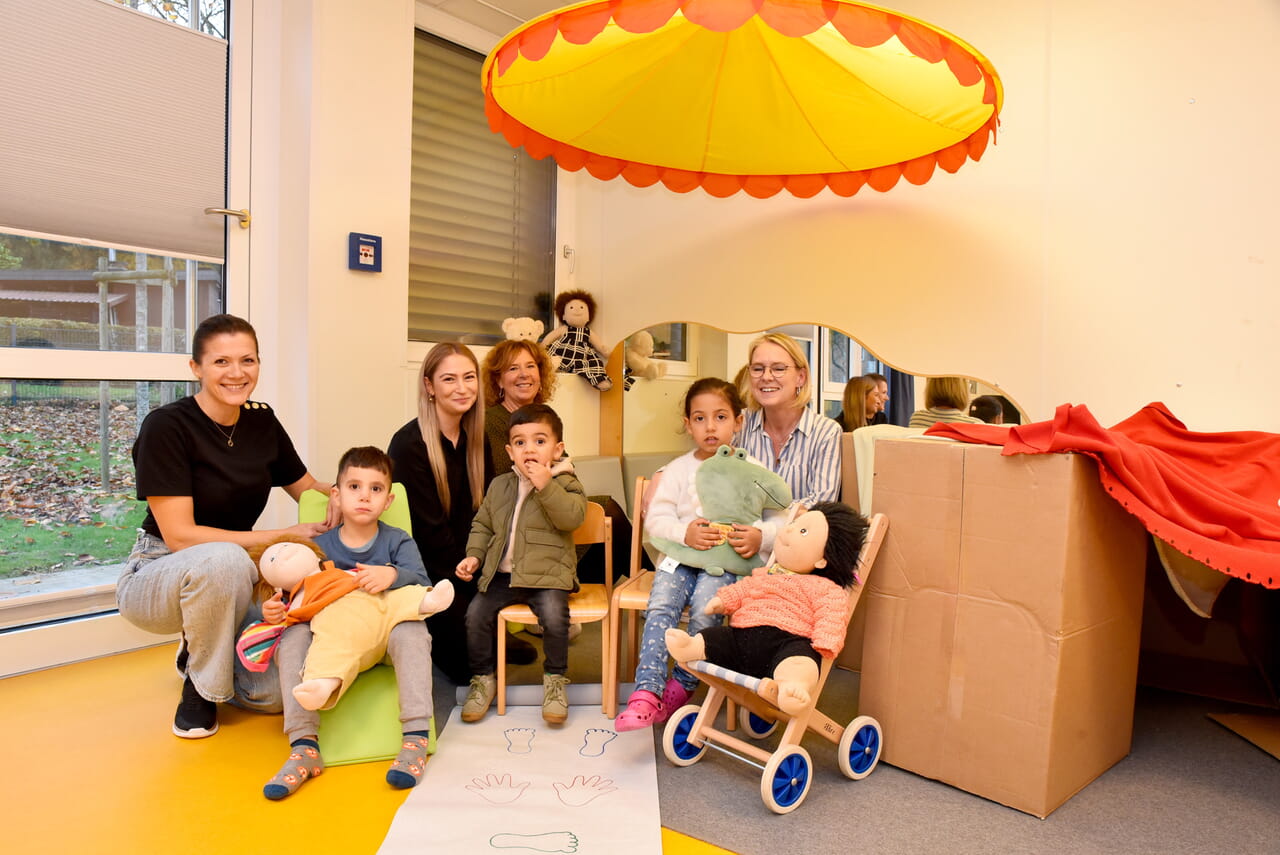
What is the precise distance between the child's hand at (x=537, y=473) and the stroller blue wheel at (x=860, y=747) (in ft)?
3.68

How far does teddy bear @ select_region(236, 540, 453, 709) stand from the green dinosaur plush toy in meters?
0.76

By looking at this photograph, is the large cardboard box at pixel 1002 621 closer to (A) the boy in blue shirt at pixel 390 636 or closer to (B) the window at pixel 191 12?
(A) the boy in blue shirt at pixel 390 636

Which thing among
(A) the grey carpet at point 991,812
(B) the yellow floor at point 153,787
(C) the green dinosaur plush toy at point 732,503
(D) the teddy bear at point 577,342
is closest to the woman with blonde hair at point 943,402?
(C) the green dinosaur plush toy at point 732,503

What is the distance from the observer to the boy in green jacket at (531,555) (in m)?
2.54

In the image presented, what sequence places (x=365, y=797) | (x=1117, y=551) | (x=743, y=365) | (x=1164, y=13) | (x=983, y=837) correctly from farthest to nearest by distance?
(x=743, y=365)
(x=1164, y=13)
(x=1117, y=551)
(x=365, y=797)
(x=983, y=837)

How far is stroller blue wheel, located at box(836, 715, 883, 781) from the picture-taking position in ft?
7.04

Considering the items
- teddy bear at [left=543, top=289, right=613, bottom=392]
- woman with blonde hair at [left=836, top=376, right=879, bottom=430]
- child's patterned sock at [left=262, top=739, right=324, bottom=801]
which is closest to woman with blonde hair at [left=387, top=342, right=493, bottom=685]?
child's patterned sock at [left=262, top=739, right=324, bottom=801]

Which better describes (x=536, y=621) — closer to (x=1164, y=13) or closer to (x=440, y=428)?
(x=440, y=428)

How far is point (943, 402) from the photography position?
10.9 ft

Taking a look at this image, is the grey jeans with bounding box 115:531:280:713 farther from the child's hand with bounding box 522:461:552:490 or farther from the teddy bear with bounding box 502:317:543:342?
the teddy bear with bounding box 502:317:543:342

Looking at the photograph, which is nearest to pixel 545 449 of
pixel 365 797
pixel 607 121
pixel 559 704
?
pixel 559 704

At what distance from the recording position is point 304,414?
133 inches

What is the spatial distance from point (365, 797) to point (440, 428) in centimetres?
128

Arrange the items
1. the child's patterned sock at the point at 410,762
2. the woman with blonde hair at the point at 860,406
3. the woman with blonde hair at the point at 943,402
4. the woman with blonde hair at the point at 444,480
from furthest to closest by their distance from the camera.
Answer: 1. the woman with blonde hair at the point at 860,406
2. the woman with blonde hair at the point at 943,402
3. the woman with blonde hair at the point at 444,480
4. the child's patterned sock at the point at 410,762
